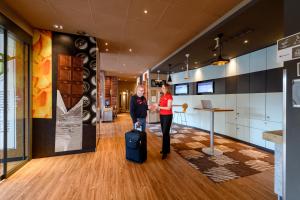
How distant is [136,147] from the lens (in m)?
3.07

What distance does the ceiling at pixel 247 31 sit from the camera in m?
2.34

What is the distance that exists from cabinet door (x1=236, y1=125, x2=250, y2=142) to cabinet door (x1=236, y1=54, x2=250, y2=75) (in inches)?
72.1

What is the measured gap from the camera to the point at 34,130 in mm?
3381

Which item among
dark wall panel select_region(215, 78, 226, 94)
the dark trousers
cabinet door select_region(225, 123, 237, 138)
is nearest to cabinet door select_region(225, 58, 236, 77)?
dark wall panel select_region(215, 78, 226, 94)

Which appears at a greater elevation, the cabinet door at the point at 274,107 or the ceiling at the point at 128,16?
the ceiling at the point at 128,16

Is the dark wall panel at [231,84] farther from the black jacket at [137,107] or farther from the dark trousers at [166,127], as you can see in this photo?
the black jacket at [137,107]

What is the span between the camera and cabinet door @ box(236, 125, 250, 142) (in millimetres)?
4484

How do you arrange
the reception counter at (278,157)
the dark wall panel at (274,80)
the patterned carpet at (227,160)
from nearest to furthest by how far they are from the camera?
the reception counter at (278,157)
the patterned carpet at (227,160)
the dark wall panel at (274,80)

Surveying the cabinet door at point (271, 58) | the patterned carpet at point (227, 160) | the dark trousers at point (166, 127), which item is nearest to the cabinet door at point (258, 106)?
the cabinet door at point (271, 58)

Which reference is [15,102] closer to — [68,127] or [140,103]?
[68,127]

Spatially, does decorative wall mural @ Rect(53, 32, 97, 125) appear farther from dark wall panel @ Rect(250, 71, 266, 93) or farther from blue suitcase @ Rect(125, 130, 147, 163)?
dark wall panel @ Rect(250, 71, 266, 93)

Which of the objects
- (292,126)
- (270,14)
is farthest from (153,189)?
(270,14)

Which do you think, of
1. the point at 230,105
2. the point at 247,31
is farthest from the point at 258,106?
the point at 247,31

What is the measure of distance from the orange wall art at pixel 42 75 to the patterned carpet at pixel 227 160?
3608 mm
